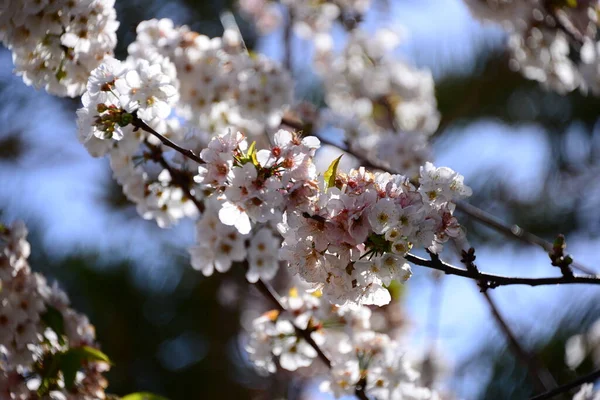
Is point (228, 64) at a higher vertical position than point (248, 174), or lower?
higher

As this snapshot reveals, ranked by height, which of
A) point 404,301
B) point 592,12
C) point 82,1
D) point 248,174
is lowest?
point 404,301

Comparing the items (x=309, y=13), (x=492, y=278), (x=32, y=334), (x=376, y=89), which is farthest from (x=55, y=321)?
(x=376, y=89)

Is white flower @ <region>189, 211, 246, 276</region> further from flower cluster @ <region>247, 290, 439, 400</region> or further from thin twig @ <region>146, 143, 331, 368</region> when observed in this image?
flower cluster @ <region>247, 290, 439, 400</region>

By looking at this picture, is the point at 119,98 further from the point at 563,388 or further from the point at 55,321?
the point at 563,388

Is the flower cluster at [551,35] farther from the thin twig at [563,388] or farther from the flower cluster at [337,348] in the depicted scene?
the thin twig at [563,388]

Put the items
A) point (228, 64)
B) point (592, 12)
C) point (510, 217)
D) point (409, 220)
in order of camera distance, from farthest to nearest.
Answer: point (510, 217)
point (592, 12)
point (228, 64)
point (409, 220)

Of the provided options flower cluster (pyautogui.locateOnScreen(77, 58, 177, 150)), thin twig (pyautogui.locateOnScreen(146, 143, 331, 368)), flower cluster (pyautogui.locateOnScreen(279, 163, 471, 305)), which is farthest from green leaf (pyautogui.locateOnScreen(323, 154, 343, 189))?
thin twig (pyautogui.locateOnScreen(146, 143, 331, 368))

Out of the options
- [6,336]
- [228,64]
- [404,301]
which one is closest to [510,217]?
[404,301]

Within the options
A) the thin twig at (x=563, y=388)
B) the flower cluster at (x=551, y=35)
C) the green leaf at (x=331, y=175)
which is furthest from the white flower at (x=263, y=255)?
the flower cluster at (x=551, y=35)

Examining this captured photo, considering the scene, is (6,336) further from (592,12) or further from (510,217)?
(510,217)
